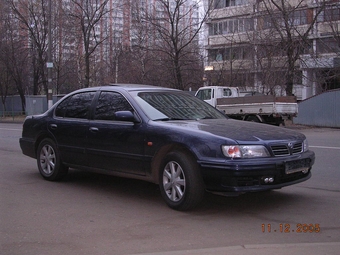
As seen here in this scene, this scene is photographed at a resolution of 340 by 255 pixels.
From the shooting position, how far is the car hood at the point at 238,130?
5180 mm

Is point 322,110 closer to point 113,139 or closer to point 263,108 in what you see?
point 263,108

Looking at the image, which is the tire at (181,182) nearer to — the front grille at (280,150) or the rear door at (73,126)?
the front grille at (280,150)

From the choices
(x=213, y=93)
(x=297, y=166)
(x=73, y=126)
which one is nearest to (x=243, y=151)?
(x=297, y=166)

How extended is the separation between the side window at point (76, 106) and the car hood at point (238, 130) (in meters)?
1.78

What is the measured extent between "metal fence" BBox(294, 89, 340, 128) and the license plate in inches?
720

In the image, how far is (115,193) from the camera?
21.5 feet

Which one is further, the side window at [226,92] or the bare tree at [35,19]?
the bare tree at [35,19]

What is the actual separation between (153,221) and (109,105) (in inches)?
87.8

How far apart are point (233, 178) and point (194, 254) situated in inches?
50.3

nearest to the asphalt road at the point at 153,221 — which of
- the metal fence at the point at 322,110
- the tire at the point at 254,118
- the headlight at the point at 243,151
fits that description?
the headlight at the point at 243,151

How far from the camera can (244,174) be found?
16.2 feet

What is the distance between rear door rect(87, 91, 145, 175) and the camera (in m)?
5.89

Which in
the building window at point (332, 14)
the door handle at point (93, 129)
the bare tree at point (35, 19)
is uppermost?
the bare tree at point (35, 19)
